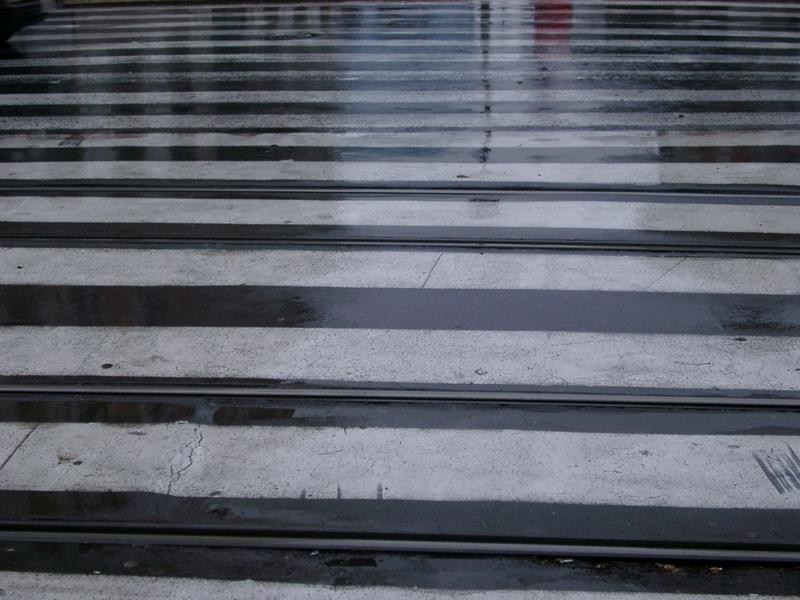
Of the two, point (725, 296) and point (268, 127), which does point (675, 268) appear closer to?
point (725, 296)

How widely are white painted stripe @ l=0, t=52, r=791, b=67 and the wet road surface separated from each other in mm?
1404

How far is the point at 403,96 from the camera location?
40.3 feet

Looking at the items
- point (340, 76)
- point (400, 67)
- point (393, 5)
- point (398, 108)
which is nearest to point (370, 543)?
point (398, 108)

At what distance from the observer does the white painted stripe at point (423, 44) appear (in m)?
15.0

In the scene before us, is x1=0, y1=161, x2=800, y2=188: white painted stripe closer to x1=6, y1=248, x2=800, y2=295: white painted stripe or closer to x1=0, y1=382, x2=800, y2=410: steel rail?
x1=6, y1=248, x2=800, y2=295: white painted stripe

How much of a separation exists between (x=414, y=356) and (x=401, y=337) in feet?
0.91

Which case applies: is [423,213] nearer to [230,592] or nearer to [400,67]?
[230,592]

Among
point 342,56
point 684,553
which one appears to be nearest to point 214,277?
point 684,553

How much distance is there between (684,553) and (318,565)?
1.51 meters

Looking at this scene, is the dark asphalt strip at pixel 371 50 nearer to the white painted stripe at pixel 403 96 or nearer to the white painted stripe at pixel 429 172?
the white painted stripe at pixel 403 96

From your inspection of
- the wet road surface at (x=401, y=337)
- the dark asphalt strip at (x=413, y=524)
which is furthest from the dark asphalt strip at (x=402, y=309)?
the dark asphalt strip at (x=413, y=524)

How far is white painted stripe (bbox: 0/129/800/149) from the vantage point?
10250mm

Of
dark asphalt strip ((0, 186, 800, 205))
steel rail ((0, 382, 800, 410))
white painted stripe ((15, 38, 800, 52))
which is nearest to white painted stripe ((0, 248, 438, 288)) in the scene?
dark asphalt strip ((0, 186, 800, 205))

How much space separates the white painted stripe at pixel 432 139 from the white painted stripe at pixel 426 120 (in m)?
0.32
